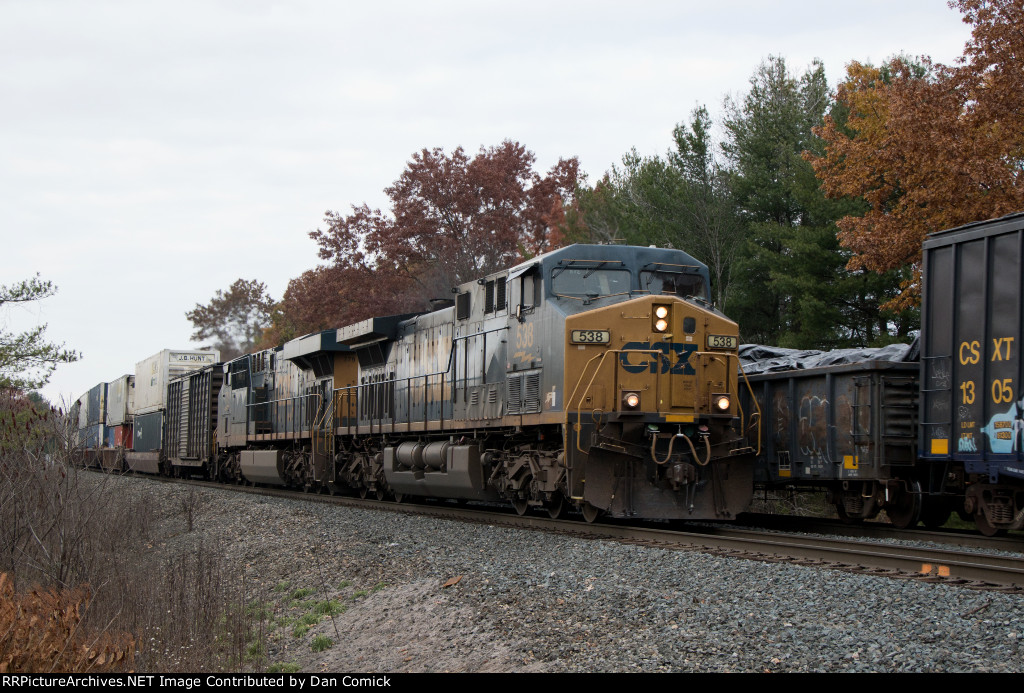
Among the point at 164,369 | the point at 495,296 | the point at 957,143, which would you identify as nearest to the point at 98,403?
the point at 164,369

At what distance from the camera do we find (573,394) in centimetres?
1155

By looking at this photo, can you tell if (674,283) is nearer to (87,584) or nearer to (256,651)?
(256,651)

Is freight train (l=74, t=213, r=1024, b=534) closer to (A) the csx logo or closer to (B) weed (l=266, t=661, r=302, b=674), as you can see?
(A) the csx logo

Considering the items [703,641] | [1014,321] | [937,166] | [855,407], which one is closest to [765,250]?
[937,166]

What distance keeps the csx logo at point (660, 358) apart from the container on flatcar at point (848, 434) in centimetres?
199

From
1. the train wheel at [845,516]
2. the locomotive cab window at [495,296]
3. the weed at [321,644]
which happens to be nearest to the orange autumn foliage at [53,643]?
the weed at [321,644]

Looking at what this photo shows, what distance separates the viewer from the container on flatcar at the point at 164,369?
33031mm

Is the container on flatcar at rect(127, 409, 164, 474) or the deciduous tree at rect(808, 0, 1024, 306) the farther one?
the container on flatcar at rect(127, 409, 164, 474)

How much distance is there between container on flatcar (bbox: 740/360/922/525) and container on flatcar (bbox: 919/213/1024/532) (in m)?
0.59

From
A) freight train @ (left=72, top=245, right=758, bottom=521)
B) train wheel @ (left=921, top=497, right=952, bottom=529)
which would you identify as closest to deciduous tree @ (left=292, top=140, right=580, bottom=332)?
freight train @ (left=72, top=245, right=758, bottom=521)

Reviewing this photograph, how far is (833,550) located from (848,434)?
311cm

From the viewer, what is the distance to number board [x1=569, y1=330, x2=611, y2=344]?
456 inches

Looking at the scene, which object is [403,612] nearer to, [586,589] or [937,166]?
[586,589]

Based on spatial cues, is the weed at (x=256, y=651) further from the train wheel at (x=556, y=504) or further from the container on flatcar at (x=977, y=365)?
the container on flatcar at (x=977, y=365)
